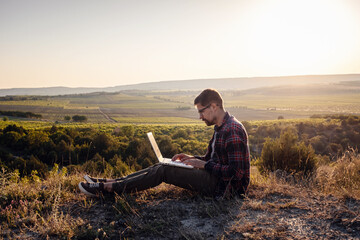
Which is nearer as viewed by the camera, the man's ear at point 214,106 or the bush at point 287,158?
the man's ear at point 214,106

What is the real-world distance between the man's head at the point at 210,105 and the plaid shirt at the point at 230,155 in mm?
107

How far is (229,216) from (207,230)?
376 mm

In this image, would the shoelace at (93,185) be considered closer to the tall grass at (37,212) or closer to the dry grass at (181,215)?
the dry grass at (181,215)

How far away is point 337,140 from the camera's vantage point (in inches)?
905

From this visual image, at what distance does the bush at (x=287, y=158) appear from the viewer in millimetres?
5724

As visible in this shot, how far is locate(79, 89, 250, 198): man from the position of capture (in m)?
3.11

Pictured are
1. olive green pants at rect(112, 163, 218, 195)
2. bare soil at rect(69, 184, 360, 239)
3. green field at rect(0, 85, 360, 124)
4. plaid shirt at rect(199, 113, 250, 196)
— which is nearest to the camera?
bare soil at rect(69, 184, 360, 239)

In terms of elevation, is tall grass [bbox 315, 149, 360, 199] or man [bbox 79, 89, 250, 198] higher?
man [bbox 79, 89, 250, 198]

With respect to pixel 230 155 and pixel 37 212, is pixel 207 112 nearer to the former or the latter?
→ pixel 230 155

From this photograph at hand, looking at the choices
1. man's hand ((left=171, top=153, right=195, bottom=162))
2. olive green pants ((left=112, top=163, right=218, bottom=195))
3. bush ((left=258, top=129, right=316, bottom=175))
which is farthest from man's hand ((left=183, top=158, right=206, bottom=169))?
bush ((left=258, top=129, right=316, bottom=175))

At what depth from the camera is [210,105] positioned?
3.23 metres

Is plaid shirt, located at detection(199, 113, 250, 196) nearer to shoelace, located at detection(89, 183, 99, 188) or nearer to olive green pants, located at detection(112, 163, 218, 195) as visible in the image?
olive green pants, located at detection(112, 163, 218, 195)

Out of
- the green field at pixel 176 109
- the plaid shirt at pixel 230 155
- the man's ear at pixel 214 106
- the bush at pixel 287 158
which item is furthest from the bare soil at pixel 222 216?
the green field at pixel 176 109

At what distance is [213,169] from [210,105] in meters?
0.79
